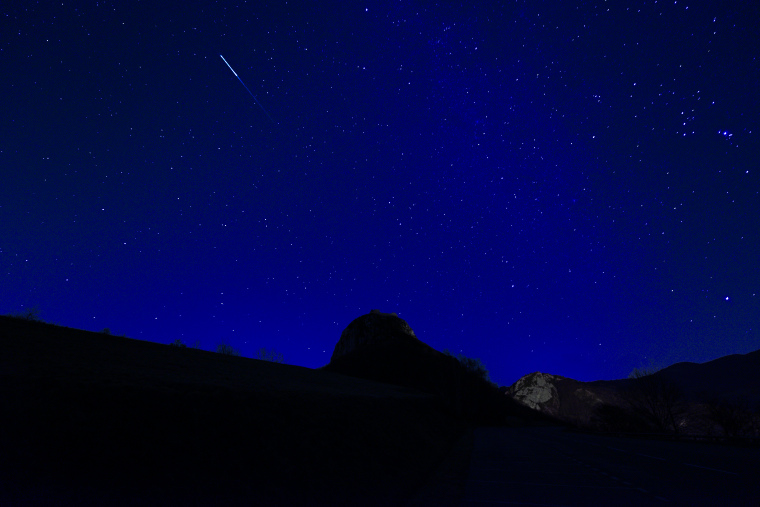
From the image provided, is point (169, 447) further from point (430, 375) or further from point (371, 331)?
point (371, 331)

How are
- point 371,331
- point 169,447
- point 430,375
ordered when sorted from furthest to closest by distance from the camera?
point 371,331 → point 430,375 → point 169,447

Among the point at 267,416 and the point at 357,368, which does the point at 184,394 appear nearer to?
the point at 267,416

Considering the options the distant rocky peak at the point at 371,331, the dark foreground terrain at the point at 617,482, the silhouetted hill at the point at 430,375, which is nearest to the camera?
the dark foreground terrain at the point at 617,482

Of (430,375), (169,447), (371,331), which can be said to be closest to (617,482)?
(169,447)

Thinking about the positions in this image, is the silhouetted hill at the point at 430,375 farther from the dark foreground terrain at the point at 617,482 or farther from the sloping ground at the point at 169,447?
the sloping ground at the point at 169,447

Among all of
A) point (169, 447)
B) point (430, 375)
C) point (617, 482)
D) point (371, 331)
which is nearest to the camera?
point (169, 447)

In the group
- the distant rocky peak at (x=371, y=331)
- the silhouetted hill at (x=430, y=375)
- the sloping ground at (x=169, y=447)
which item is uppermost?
the distant rocky peak at (x=371, y=331)

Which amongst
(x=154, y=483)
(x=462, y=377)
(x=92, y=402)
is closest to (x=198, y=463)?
(x=154, y=483)

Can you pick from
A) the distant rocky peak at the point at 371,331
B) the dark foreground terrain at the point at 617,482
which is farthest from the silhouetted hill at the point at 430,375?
the dark foreground terrain at the point at 617,482

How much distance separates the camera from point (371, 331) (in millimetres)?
176000

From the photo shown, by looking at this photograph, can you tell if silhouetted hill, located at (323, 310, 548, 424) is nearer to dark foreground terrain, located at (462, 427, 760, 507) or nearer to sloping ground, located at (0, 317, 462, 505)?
dark foreground terrain, located at (462, 427, 760, 507)

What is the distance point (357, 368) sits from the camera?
114 m

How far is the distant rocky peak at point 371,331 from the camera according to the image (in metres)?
173

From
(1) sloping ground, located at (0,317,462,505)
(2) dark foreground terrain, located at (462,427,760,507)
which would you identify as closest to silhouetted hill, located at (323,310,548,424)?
(2) dark foreground terrain, located at (462,427,760,507)
